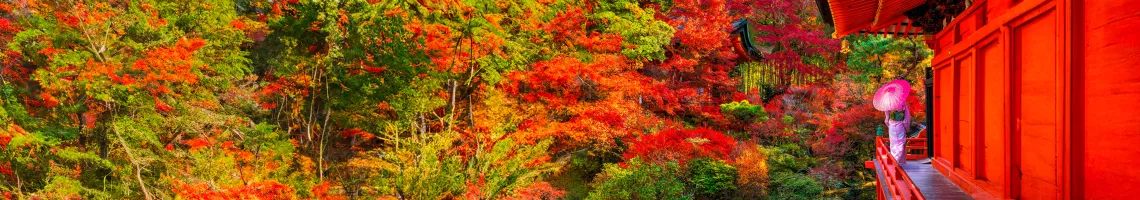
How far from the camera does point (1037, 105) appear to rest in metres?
4.41

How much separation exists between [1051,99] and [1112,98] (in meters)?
0.66

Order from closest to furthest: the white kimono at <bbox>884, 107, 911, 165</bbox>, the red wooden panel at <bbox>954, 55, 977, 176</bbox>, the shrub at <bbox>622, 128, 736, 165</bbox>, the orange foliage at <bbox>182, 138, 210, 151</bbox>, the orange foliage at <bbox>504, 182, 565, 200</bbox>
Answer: the red wooden panel at <bbox>954, 55, 977, 176</bbox> → the white kimono at <bbox>884, 107, 911, 165</bbox> → the orange foliage at <bbox>504, 182, 565, 200</bbox> → the shrub at <bbox>622, 128, 736, 165</bbox> → the orange foliage at <bbox>182, 138, 210, 151</bbox>

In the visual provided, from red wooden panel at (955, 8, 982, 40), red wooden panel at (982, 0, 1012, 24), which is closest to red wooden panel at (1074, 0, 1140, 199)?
red wooden panel at (982, 0, 1012, 24)

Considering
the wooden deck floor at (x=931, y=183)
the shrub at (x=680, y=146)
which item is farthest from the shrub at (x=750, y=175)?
the wooden deck floor at (x=931, y=183)

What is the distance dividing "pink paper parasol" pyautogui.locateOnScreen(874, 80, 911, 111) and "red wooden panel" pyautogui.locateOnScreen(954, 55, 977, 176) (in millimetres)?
825

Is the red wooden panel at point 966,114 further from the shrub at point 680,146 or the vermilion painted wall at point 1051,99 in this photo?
the shrub at point 680,146

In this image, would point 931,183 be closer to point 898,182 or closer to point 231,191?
point 898,182

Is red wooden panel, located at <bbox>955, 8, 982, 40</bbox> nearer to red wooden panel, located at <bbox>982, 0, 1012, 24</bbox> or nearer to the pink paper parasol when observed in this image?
red wooden panel, located at <bbox>982, 0, 1012, 24</bbox>

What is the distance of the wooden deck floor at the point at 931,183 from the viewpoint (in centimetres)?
621

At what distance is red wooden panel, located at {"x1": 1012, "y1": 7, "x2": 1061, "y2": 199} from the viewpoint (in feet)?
13.5

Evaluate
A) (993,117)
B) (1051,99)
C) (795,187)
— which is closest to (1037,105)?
(1051,99)

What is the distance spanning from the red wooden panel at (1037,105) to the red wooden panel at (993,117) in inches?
6.7

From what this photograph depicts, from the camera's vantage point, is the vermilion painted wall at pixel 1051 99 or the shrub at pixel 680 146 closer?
the vermilion painted wall at pixel 1051 99

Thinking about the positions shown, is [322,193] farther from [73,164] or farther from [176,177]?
[73,164]
